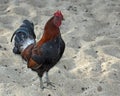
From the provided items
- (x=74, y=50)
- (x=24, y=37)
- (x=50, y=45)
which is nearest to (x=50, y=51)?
(x=50, y=45)

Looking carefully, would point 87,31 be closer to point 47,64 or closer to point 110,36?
point 110,36

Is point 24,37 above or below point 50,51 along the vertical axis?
below

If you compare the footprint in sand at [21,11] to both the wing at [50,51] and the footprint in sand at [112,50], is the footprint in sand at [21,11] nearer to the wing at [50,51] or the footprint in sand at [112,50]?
the footprint in sand at [112,50]

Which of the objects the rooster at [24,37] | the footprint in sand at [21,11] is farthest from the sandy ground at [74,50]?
the rooster at [24,37]

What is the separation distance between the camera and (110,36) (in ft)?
Answer: 21.7

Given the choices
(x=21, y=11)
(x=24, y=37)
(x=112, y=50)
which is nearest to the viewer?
(x=24, y=37)

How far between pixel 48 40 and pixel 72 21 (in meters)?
2.27

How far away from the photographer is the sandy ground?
5.29 metres

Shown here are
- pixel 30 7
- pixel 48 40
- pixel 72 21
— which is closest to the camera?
pixel 48 40

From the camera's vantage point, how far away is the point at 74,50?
6168mm

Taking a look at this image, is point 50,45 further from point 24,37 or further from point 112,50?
point 112,50

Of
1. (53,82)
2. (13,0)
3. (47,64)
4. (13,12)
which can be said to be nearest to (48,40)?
(47,64)

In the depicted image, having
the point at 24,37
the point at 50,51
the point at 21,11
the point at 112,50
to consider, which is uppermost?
the point at 50,51

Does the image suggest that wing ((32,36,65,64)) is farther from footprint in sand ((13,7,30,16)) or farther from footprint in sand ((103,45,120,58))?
footprint in sand ((13,7,30,16))
